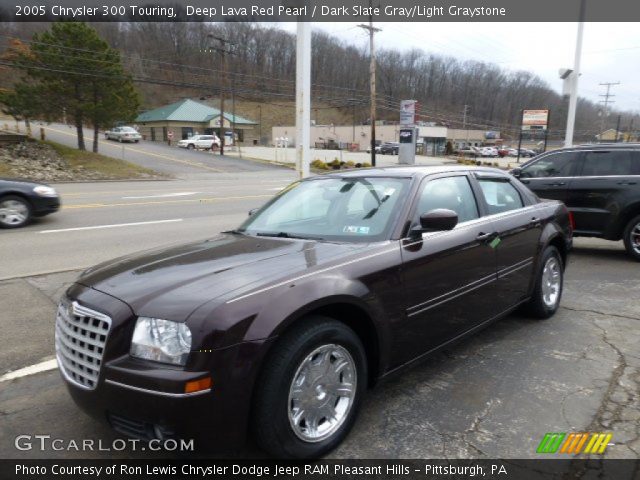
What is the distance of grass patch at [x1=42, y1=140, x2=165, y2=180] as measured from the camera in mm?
26125

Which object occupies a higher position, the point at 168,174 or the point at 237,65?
the point at 237,65

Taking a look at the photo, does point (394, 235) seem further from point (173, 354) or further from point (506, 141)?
point (506, 141)

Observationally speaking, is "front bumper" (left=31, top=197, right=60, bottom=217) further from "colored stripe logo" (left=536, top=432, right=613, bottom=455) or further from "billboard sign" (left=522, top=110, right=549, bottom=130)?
"billboard sign" (left=522, top=110, right=549, bottom=130)

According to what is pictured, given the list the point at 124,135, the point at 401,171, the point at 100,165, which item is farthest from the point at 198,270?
the point at 124,135

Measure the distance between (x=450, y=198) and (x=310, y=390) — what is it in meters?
2.07

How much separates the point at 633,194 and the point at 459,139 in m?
110

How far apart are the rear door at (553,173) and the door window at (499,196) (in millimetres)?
3956

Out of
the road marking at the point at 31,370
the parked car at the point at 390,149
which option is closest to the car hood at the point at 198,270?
the road marking at the point at 31,370

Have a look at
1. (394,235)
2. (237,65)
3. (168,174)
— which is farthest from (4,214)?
(237,65)

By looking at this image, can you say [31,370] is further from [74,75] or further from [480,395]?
[74,75]

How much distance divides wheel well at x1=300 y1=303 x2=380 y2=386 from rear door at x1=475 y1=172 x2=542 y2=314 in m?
1.64

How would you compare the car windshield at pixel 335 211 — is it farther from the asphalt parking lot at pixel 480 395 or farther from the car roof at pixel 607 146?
the car roof at pixel 607 146

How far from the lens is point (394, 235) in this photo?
10.8ft

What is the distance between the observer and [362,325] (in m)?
2.94
